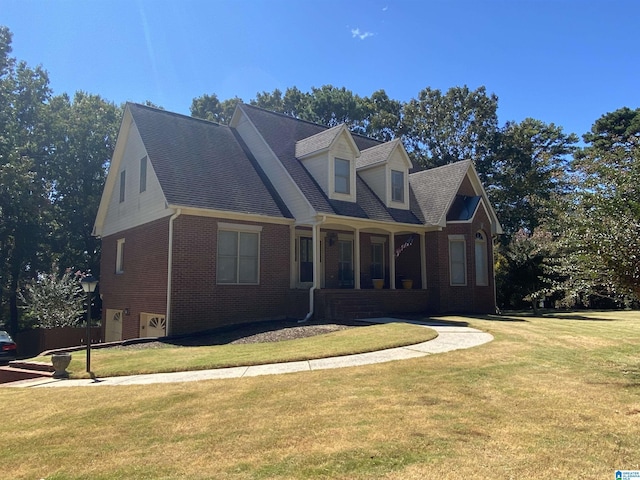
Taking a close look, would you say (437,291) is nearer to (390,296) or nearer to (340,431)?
(390,296)

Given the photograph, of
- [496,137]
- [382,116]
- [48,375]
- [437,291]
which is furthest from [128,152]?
[496,137]

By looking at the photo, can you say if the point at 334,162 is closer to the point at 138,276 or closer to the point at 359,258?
the point at 359,258

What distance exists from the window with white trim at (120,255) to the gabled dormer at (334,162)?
8.10 m

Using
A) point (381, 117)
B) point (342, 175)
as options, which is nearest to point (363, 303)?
point (342, 175)

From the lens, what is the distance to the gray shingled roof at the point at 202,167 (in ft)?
50.5

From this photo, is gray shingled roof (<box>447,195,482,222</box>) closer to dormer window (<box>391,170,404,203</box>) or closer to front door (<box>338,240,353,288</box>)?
dormer window (<box>391,170,404,203</box>)

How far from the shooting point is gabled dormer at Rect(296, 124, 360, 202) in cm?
1800

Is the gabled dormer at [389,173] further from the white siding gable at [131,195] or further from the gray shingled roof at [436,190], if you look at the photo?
the white siding gable at [131,195]

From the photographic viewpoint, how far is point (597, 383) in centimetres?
683

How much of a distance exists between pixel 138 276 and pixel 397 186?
35.6ft

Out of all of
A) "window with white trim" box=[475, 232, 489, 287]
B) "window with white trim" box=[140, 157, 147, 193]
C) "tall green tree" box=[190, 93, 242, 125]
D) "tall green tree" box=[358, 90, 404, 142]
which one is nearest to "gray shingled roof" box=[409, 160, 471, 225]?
"window with white trim" box=[475, 232, 489, 287]

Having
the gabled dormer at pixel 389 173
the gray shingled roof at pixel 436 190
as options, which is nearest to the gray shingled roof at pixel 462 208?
the gray shingled roof at pixel 436 190

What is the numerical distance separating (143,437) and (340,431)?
7.08 feet

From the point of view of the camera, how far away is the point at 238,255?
52.3 ft
